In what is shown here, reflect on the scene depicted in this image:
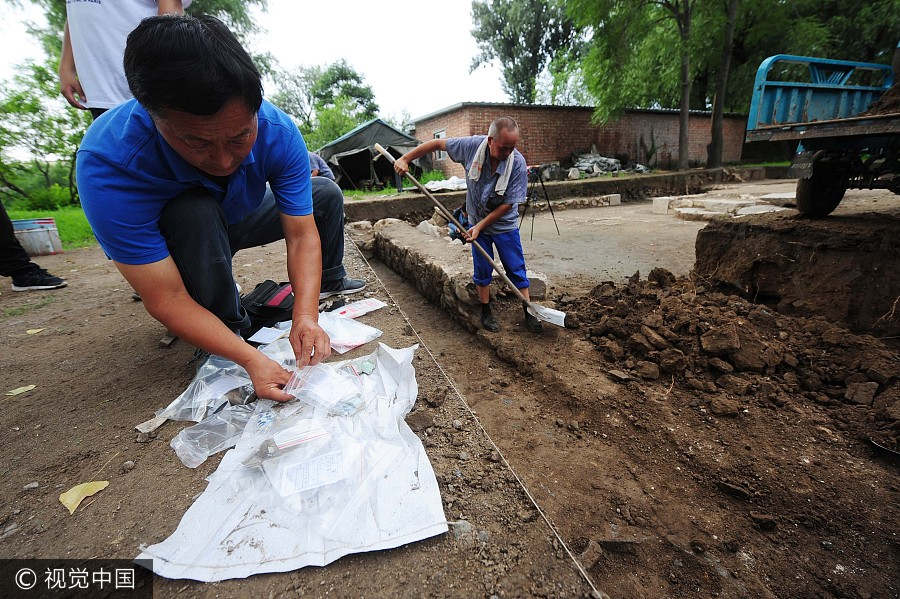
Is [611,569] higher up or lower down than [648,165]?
lower down

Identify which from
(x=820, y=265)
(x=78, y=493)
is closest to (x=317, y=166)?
(x=78, y=493)

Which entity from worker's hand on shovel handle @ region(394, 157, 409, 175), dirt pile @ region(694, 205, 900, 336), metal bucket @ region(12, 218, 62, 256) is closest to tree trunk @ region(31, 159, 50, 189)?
metal bucket @ region(12, 218, 62, 256)

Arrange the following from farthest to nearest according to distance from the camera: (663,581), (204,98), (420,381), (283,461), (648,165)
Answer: (648,165) → (420,381) → (663,581) → (283,461) → (204,98)

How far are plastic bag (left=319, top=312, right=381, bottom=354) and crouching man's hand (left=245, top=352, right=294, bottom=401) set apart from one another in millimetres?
519

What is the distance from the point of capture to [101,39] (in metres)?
1.95

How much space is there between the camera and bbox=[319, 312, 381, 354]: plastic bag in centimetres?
181

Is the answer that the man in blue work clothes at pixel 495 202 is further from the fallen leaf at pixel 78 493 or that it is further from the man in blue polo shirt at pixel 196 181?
the fallen leaf at pixel 78 493

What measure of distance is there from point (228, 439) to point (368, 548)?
0.65 m

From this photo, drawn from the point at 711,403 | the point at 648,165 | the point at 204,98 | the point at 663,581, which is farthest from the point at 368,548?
the point at 648,165

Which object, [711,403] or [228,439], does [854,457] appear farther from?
[228,439]

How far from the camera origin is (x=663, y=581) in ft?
4.04

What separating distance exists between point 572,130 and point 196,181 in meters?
15.7

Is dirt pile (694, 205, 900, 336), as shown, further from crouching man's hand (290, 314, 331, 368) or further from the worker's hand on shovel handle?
crouching man's hand (290, 314, 331, 368)

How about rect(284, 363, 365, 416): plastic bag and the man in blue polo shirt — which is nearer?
the man in blue polo shirt
